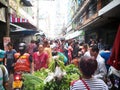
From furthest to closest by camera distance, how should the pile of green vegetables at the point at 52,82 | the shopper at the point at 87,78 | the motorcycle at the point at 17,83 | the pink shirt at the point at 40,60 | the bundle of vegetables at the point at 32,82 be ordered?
the pink shirt at the point at 40,60
the motorcycle at the point at 17,83
the bundle of vegetables at the point at 32,82
the pile of green vegetables at the point at 52,82
the shopper at the point at 87,78

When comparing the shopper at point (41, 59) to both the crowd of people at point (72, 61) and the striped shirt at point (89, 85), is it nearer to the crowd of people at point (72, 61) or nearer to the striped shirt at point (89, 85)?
the crowd of people at point (72, 61)

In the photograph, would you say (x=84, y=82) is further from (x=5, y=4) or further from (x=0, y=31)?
(x=0, y=31)

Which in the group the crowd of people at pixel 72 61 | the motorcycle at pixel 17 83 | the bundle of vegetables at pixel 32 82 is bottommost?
the motorcycle at pixel 17 83


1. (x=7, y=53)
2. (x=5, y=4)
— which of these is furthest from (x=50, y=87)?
(x=5, y=4)

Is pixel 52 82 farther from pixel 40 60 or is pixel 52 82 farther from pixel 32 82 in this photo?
pixel 40 60

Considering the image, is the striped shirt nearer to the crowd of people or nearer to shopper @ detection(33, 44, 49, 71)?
the crowd of people

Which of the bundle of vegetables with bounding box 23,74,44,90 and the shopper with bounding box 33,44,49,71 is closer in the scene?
the bundle of vegetables with bounding box 23,74,44,90

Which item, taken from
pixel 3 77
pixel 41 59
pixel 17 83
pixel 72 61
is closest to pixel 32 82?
pixel 3 77

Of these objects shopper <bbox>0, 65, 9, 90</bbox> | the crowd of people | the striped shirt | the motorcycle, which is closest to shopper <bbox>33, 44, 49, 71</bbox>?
the crowd of people

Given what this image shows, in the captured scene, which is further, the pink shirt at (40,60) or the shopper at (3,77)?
the pink shirt at (40,60)

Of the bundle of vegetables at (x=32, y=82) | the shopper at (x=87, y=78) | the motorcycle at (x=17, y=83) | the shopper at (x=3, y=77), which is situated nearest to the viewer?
the shopper at (x=87, y=78)

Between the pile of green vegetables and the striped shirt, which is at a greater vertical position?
the striped shirt

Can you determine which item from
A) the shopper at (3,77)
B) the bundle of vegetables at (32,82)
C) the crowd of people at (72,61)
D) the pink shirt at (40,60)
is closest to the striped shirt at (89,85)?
the crowd of people at (72,61)

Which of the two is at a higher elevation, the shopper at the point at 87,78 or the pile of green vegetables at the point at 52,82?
the shopper at the point at 87,78
